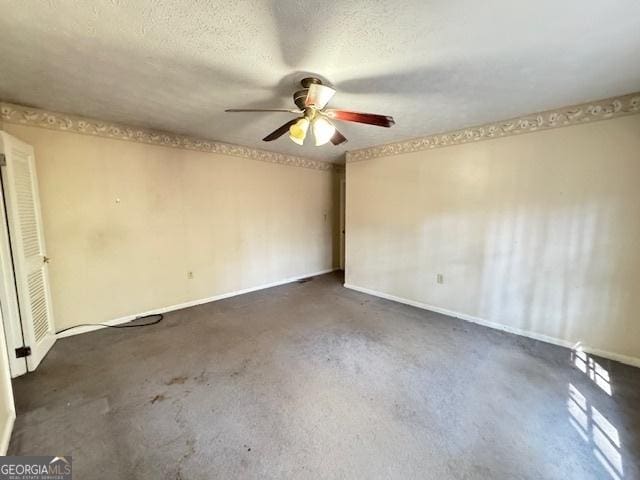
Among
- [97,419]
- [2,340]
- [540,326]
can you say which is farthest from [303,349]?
[540,326]

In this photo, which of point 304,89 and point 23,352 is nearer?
point 304,89

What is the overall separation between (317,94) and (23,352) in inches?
123

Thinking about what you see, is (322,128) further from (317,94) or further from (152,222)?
(152,222)

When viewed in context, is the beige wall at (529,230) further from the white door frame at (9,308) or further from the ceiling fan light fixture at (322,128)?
the white door frame at (9,308)

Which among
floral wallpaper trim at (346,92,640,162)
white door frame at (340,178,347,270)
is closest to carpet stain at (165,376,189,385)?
floral wallpaper trim at (346,92,640,162)

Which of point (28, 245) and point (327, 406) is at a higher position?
point (28, 245)

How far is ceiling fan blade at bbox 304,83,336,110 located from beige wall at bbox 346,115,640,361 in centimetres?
203

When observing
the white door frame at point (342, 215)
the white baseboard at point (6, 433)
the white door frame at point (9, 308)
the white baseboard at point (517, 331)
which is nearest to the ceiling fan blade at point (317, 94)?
the white door frame at point (9, 308)

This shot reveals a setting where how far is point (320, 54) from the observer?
5.23 feet

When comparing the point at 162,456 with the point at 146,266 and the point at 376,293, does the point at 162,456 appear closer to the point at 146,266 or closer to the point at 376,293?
the point at 146,266

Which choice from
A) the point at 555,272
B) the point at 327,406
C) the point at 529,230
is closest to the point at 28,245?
the point at 327,406

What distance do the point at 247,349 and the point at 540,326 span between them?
3019mm

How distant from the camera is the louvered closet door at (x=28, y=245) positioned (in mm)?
2025

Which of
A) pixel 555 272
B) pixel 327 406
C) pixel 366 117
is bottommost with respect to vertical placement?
pixel 327 406
